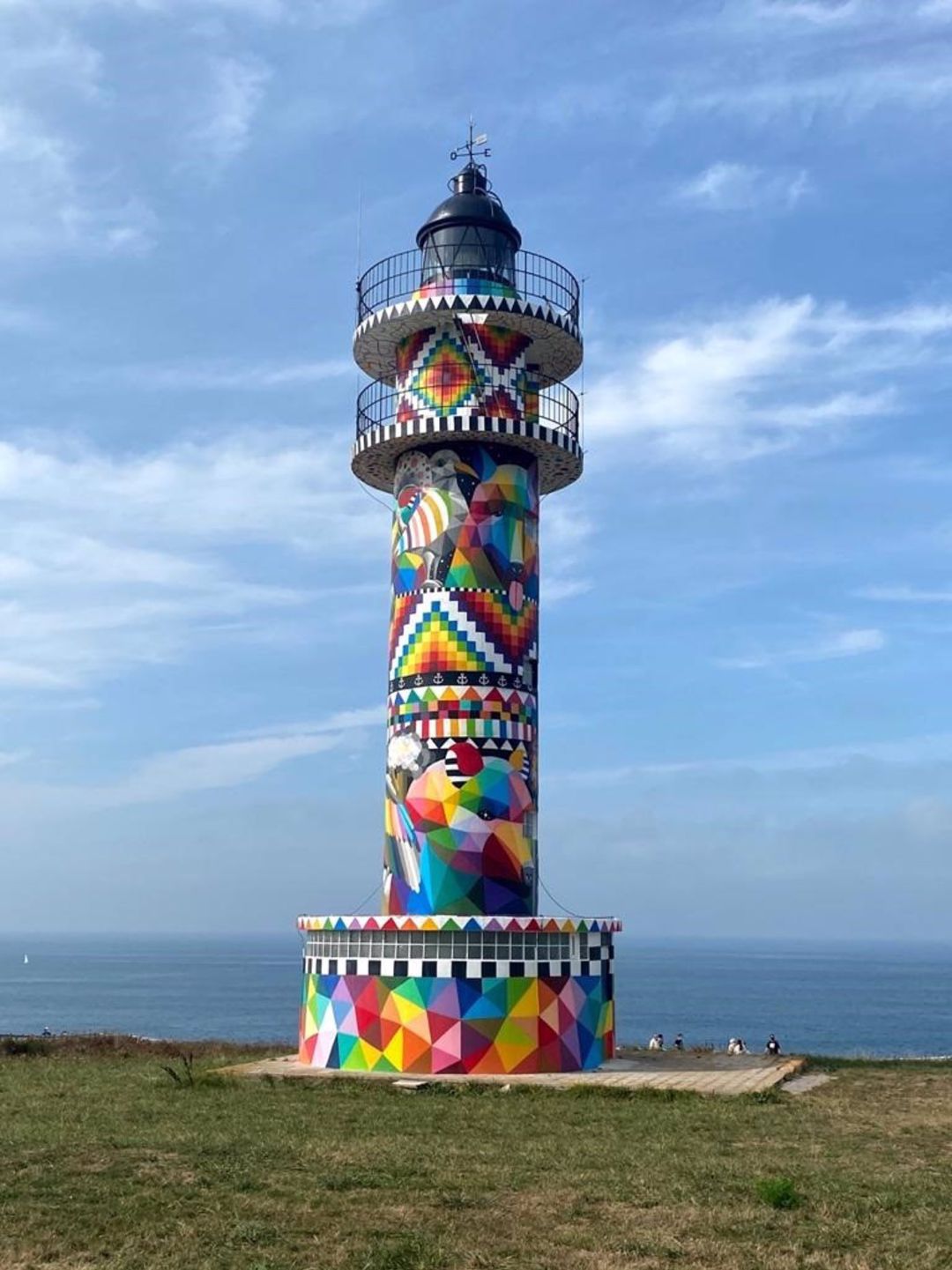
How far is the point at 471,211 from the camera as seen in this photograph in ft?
113

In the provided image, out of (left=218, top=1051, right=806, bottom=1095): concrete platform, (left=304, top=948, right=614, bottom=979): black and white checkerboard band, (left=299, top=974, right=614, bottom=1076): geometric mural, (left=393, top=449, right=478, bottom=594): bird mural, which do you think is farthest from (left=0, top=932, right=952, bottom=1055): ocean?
(left=393, top=449, right=478, bottom=594): bird mural

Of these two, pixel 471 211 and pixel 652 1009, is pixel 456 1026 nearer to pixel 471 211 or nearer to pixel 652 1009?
pixel 471 211

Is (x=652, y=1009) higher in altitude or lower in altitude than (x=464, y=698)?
lower

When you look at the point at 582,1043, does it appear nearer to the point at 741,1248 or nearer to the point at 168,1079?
the point at 168,1079

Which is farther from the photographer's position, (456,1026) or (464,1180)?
(456,1026)

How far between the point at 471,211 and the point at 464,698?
13.3 meters

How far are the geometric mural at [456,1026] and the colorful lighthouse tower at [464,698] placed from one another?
40mm

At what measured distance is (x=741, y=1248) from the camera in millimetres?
11898

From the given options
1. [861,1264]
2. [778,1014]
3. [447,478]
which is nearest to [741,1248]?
[861,1264]

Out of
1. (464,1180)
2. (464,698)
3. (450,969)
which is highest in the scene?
(464,698)

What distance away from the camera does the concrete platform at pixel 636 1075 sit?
25000 millimetres

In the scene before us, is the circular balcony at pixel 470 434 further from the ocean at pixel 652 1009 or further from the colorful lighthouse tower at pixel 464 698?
→ the ocean at pixel 652 1009

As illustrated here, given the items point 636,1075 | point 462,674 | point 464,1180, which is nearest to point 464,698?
point 462,674

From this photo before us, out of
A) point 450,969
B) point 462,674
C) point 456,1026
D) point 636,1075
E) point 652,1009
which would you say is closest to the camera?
point 636,1075
